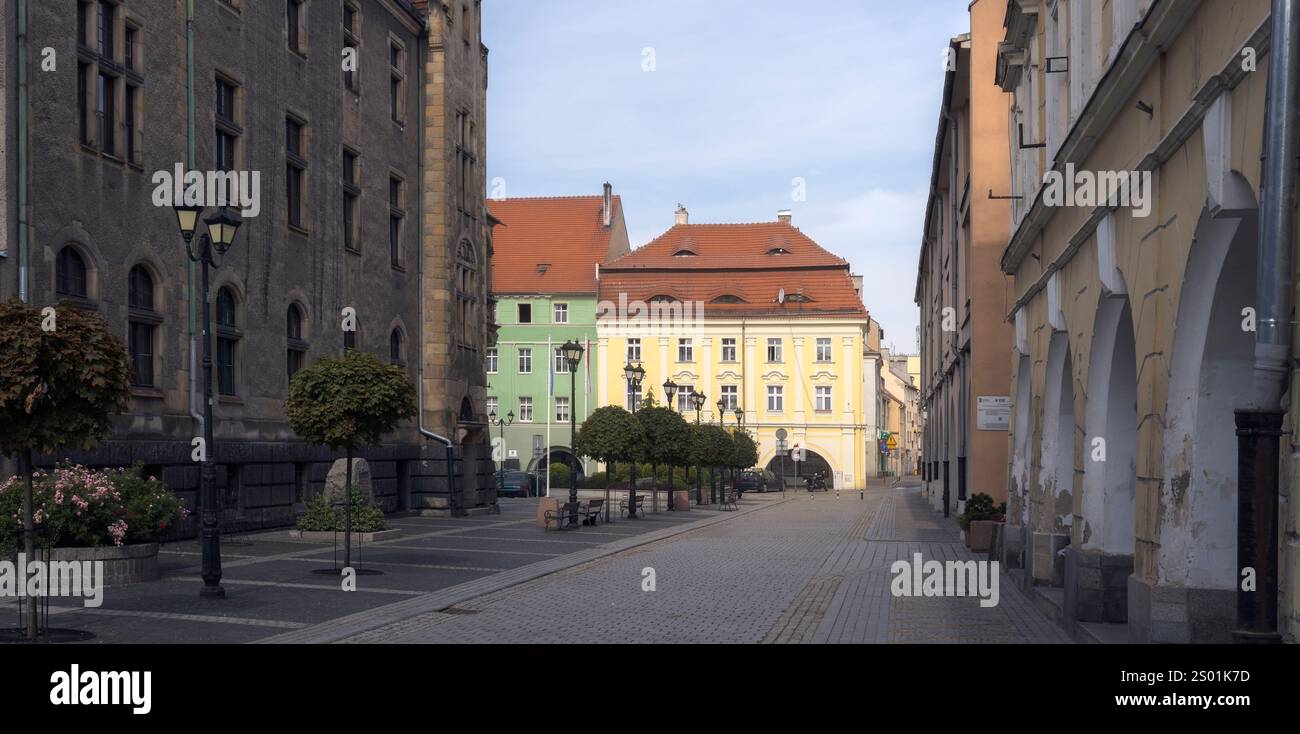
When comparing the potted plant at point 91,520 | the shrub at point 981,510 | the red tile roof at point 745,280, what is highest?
the red tile roof at point 745,280

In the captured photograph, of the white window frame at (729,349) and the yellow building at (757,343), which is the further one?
the white window frame at (729,349)

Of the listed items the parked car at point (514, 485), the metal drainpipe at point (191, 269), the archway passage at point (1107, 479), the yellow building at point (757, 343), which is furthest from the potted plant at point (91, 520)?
the yellow building at point (757, 343)

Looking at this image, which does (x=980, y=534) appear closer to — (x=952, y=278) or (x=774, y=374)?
(x=952, y=278)

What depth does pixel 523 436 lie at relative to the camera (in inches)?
3438

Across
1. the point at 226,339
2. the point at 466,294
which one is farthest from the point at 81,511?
the point at 466,294

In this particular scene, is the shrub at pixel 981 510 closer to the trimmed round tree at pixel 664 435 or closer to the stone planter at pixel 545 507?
the stone planter at pixel 545 507

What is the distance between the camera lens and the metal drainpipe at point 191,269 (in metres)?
26.1

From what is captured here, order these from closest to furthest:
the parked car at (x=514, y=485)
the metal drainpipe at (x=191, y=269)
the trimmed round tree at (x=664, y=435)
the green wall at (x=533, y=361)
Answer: the metal drainpipe at (x=191, y=269) < the trimmed round tree at (x=664, y=435) < the parked car at (x=514, y=485) < the green wall at (x=533, y=361)

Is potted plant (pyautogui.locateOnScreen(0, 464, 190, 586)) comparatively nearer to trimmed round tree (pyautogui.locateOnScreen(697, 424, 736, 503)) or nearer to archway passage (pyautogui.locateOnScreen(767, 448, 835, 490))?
trimmed round tree (pyautogui.locateOnScreen(697, 424, 736, 503))

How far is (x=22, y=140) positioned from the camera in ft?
68.9

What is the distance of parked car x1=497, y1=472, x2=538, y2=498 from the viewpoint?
63.6 metres

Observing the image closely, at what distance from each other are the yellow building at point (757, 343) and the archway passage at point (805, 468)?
0.32 feet

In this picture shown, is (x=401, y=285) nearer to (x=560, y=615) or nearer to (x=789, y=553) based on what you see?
(x=789, y=553)

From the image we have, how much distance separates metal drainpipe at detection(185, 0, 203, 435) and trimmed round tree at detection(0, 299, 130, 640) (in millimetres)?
13980
